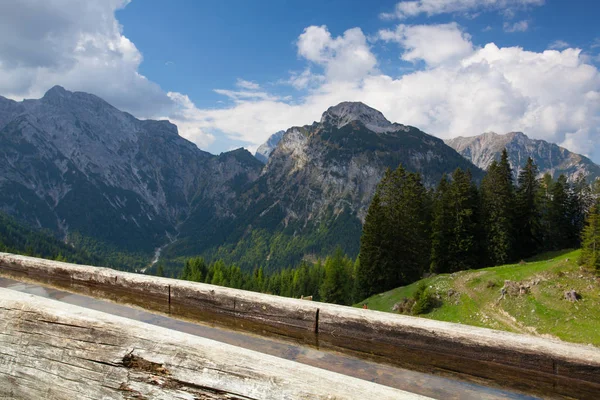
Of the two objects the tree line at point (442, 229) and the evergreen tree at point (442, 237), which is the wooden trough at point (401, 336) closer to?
the tree line at point (442, 229)

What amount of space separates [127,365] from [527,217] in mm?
75072

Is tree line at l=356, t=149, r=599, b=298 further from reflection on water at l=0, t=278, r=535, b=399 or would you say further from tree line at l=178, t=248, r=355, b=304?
reflection on water at l=0, t=278, r=535, b=399

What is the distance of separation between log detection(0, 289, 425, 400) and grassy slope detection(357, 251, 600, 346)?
31436 millimetres

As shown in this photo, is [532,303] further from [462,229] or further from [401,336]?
[401,336]

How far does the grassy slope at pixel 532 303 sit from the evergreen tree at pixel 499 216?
1593 centimetres

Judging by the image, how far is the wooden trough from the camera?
3.33 metres

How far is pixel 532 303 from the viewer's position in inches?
1252

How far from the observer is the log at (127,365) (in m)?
2.02

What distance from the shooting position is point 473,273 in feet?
137

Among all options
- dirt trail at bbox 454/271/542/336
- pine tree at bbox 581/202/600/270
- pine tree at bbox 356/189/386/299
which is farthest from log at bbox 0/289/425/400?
pine tree at bbox 356/189/386/299

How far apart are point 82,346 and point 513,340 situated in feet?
12.4

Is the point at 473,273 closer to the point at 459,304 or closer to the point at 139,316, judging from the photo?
the point at 459,304

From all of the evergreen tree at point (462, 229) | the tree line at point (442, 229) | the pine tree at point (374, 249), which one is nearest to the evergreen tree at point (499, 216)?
the tree line at point (442, 229)

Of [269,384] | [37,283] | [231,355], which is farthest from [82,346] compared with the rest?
[37,283]
